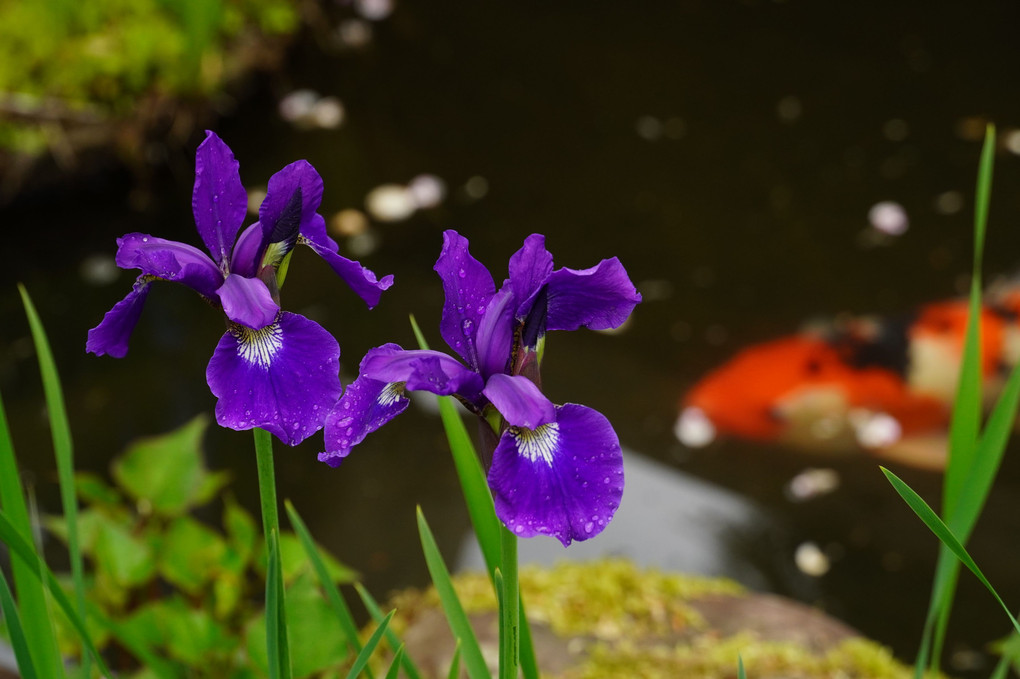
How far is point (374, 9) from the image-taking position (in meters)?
4.05

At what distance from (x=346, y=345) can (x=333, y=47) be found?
1721 millimetres

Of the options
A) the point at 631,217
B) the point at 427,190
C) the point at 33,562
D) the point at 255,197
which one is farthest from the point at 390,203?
the point at 33,562

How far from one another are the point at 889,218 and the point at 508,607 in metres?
2.65

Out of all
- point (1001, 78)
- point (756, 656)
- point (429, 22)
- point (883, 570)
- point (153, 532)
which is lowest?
point (883, 570)

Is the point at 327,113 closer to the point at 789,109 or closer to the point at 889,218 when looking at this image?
the point at 789,109

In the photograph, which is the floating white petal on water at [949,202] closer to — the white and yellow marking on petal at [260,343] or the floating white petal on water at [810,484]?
the floating white petal on water at [810,484]

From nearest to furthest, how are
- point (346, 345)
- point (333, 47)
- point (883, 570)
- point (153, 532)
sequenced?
point (153, 532), point (883, 570), point (346, 345), point (333, 47)

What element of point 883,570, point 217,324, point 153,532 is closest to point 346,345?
point 217,324

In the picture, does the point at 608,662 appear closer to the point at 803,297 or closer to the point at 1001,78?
the point at 803,297

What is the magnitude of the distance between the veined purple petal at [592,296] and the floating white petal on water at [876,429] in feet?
6.01

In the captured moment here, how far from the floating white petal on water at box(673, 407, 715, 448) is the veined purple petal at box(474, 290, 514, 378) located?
1.78 m

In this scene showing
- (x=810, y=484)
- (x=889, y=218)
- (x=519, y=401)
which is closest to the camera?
(x=519, y=401)

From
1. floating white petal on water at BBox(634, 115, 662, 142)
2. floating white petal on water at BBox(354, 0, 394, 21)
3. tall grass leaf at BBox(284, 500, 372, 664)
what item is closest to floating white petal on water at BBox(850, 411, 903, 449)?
floating white petal on water at BBox(634, 115, 662, 142)

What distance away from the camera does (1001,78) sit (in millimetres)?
3471
